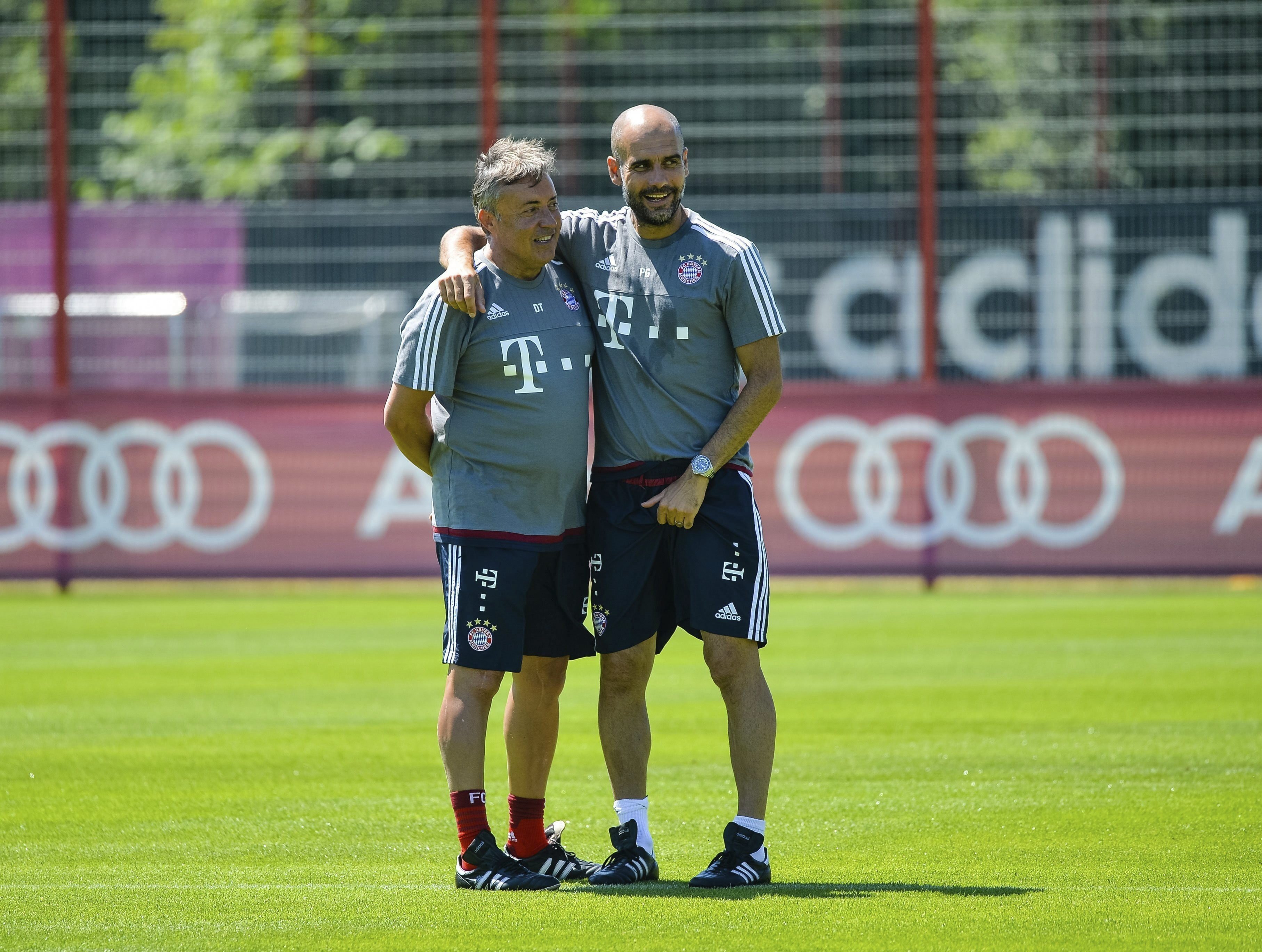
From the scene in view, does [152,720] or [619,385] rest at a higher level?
[619,385]

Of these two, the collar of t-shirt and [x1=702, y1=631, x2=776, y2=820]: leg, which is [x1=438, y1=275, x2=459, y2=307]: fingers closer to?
the collar of t-shirt

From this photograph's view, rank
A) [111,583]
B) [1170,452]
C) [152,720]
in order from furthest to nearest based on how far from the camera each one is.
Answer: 1. [111,583]
2. [1170,452]
3. [152,720]

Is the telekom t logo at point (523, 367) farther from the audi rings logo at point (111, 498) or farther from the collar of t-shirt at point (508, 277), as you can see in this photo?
the audi rings logo at point (111, 498)

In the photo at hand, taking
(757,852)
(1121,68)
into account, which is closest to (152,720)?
(757,852)

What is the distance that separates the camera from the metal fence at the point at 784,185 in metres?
15.0

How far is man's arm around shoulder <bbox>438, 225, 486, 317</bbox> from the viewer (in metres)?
5.46

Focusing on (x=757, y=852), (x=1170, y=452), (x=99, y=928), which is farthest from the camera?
(x=1170, y=452)

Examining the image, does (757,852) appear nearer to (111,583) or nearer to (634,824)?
(634,824)

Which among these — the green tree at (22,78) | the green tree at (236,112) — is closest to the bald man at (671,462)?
the green tree at (236,112)

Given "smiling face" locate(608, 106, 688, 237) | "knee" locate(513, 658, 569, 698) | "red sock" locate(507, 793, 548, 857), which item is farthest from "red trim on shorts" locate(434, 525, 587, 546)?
"smiling face" locate(608, 106, 688, 237)

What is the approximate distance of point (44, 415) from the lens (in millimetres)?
14672

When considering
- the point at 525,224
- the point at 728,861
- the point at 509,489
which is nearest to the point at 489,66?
the point at 525,224

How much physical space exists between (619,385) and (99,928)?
225 centimetres

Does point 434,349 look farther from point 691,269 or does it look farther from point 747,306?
point 747,306
